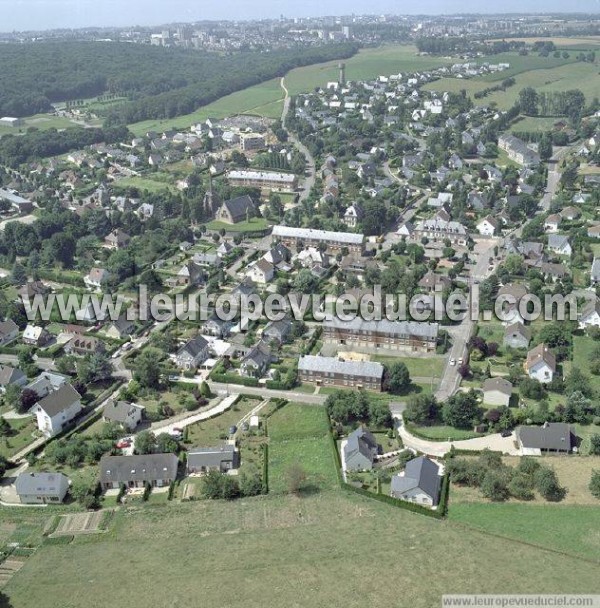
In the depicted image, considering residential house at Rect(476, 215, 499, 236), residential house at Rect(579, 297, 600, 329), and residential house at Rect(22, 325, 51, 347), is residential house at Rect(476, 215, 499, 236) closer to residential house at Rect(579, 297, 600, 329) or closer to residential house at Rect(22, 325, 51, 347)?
residential house at Rect(579, 297, 600, 329)

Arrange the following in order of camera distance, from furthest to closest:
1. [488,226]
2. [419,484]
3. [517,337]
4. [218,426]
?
[488,226]
[517,337]
[218,426]
[419,484]

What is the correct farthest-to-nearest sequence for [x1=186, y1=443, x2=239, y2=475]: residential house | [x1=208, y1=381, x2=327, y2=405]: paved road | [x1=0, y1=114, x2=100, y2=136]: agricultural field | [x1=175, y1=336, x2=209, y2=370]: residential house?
[x1=0, y1=114, x2=100, y2=136]: agricultural field < [x1=175, y1=336, x2=209, y2=370]: residential house < [x1=208, y1=381, x2=327, y2=405]: paved road < [x1=186, y1=443, x2=239, y2=475]: residential house

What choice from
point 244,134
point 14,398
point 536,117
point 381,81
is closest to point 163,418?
point 14,398

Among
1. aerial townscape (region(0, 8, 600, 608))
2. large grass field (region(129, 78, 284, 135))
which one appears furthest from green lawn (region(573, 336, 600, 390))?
large grass field (region(129, 78, 284, 135))

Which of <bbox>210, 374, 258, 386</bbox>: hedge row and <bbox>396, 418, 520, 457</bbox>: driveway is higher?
<bbox>210, 374, 258, 386</bbox>: hedge row

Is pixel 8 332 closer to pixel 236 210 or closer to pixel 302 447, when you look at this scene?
→ pixel 302 447

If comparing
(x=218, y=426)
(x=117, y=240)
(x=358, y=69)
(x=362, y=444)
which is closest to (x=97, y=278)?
(x=117, y=240)
